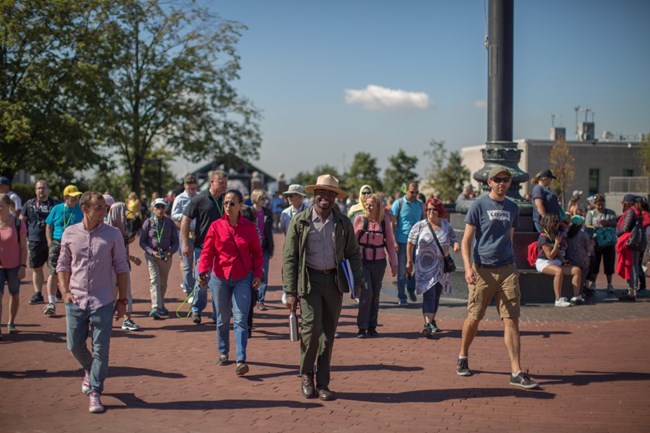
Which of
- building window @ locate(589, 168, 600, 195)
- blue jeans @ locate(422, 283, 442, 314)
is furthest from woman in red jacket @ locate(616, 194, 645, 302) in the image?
building window @ locate(589, 168, 600, 195)

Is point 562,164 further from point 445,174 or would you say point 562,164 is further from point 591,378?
point 591,378

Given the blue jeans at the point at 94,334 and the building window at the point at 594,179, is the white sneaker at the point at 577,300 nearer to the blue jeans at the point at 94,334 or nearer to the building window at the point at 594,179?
the blue jeans at the point at 94,334

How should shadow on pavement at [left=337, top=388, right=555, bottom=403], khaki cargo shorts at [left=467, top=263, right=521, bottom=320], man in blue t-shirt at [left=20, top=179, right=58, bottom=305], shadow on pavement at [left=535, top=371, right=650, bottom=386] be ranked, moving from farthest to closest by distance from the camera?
man in blue t-shirt at [left=20, top=179, right=58, bottom=305]
shadow on pavement at [left=535, top=371, right=650, bottom=386]
khaki cargo shorts at [left=467, top=263, right=521, bottom=320]
shadow on pavement at [left=337, top=388, right=555, bottom=403]

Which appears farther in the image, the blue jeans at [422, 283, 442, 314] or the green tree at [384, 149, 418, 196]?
the green tree at [384, 149, 418, 196]

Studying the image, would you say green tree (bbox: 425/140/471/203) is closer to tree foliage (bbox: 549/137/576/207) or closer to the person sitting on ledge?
tree foliage (bbox: 549/137/576/207)

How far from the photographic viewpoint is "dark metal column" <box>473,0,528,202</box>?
39.2 ft

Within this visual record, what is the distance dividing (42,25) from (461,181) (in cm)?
3510

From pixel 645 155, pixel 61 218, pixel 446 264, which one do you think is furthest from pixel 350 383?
pixel 645 155

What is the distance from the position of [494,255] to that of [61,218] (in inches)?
257

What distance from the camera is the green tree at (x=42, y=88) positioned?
2861 cm

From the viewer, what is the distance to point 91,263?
597 cm

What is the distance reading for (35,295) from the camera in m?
11.6

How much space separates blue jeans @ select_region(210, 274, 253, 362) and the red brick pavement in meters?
0.39

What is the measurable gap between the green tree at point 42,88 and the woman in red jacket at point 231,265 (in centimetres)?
2372
